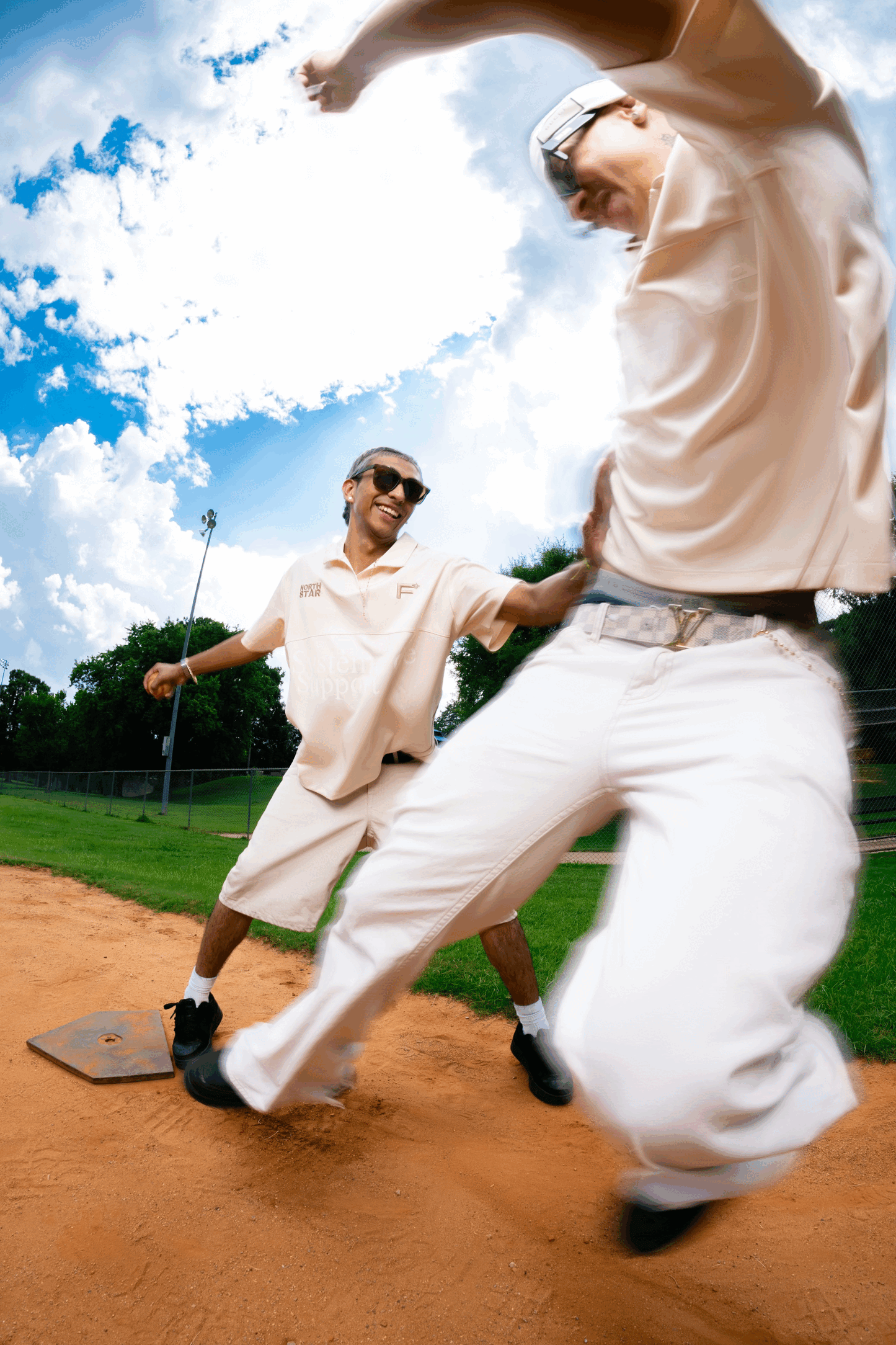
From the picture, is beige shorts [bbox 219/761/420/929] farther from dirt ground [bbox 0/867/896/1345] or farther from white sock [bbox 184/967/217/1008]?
dirt ground [bbox 0/867/896/1345]

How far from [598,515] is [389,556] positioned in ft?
4.64

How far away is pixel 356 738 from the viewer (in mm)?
2918

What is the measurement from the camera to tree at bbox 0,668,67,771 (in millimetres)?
62188

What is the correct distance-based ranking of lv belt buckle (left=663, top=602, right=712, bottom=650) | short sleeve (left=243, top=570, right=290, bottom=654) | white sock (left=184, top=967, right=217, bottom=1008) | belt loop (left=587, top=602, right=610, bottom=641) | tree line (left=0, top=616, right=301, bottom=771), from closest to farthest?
1. lv belt buckle (left=663, top=602, right=712, bottom=650)
2. belt loop (left=587, top=602, right=610, bottom=641)
3. white sock (left=184, top=967, right=217, bottom=1008)
4. short sleeve (left=243, top=570, right=290, bottom=654)
5. tree line (left=0, top=616, right=301, bottom=771)

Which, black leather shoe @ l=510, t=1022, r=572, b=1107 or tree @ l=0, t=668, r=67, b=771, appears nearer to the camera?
black leather shoe @ l=510, t=1022, r=572, b=1107

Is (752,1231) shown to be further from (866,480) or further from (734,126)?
(734,126)

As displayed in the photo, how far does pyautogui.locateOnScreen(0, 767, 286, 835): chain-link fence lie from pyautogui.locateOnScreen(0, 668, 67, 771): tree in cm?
2356

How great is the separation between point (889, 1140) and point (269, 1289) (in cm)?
215

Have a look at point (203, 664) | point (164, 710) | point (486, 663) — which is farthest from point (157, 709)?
point (203, 664)

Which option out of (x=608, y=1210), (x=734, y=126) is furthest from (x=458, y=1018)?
(x=734, y=126)

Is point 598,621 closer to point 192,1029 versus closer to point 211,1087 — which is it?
point 211,1087

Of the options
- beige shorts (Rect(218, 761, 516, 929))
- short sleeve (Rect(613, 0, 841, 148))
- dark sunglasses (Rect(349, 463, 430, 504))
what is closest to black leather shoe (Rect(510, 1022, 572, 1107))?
beige shorts (Rect(218, 761, 516, 929))

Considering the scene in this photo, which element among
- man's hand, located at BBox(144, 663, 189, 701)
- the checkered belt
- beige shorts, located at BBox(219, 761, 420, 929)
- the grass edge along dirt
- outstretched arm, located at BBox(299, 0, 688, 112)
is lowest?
the grass edge along dirt

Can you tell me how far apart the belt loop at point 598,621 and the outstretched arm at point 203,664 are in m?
2.15
